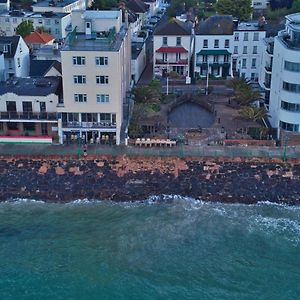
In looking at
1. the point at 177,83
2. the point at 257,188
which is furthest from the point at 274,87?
Result: the point at 177,83

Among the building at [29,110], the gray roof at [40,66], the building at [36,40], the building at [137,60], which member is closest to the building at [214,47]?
the building at [137,60]

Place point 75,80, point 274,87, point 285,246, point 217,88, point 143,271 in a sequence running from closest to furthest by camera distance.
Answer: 1. point 143,271
2. point 285,246
3. point 75,80
4. point 274,87
5. point 217,88

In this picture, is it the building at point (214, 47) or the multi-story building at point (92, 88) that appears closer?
the multi-story building at point (92, 88)

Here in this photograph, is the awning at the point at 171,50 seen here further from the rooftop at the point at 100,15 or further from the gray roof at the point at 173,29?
the rooftop at the point at 100,15

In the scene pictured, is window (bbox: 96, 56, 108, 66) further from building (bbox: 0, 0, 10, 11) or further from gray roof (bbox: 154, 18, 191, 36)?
building (bbox: 0, 0, 10, 11)

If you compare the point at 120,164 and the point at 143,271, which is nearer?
the point at 143,271

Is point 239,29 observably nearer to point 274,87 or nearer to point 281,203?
point 274,87

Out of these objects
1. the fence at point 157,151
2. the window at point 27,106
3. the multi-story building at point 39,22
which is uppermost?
the multi-story building at point 39,22
